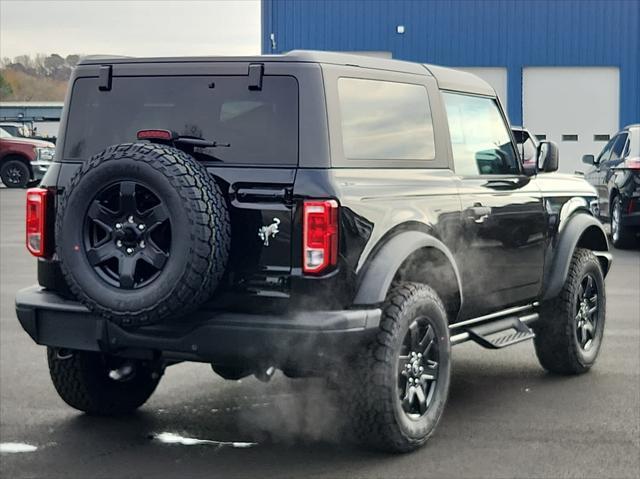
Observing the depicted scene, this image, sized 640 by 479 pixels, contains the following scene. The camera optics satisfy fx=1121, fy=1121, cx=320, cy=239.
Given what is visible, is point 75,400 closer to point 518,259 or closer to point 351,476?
point 351,476

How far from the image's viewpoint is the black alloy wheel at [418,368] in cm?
528

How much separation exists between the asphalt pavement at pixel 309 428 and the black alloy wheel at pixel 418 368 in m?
0.22

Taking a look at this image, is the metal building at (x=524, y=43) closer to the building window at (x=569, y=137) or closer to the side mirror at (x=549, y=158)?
the building window at (x=569, y=137)

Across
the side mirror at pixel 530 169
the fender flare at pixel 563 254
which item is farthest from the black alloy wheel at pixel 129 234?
the fender flare at pixel 563 254

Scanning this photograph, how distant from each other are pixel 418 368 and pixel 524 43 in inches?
1257

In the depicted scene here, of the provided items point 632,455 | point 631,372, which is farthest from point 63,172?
point 631,372

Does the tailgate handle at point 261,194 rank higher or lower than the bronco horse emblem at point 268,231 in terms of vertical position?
higher

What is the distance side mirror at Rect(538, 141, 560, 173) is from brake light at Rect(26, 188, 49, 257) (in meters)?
3.10

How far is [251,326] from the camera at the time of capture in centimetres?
483

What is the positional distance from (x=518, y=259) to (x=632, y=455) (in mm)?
1535

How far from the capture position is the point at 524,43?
1415 inches

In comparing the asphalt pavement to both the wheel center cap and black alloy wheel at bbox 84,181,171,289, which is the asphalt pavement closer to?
black alloy wheel at bbox 84,181,171,289

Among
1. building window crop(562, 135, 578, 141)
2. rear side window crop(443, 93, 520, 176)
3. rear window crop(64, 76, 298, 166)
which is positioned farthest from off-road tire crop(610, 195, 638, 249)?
building window crop(562, 135, 578, 141)

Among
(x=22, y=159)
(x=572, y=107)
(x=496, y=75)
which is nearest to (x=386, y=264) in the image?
(x=22, y=159)
